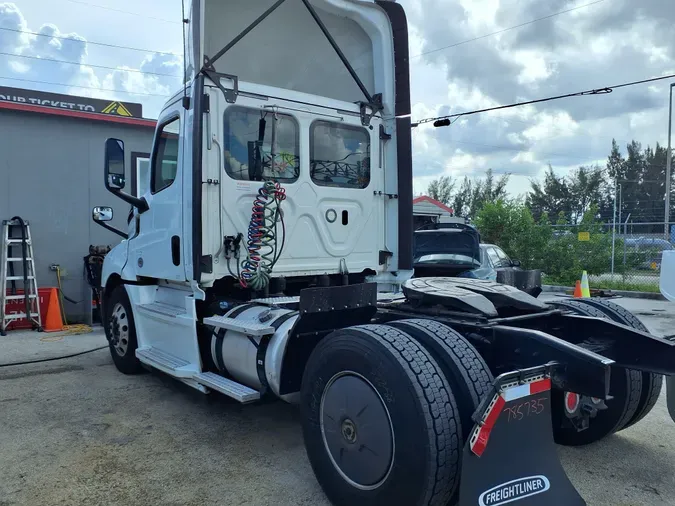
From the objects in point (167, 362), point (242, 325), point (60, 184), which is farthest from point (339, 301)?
point (60, 184)

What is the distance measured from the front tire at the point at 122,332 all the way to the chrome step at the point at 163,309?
1.76ft

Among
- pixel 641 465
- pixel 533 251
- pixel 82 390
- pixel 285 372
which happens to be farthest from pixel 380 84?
pixel 533 251

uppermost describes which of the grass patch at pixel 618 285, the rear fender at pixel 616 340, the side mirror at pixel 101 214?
the side mirror at pixel 101 214

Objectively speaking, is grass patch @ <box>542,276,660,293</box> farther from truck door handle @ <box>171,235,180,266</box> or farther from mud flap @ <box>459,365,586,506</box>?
mud flap @ <box>459,365,586,506</box>

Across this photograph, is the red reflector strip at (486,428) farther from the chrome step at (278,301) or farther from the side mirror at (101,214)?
the side mirror at (101,214)

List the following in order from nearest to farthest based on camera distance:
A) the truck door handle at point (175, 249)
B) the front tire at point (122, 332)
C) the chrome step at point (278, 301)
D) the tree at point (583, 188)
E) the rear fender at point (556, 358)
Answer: the rear fender at point (556, 358) → the chrome step at point (278, 301) → the truck door handle at point (175, 249) → the front tire at point (122, 332) → the tree at point (583, 188)

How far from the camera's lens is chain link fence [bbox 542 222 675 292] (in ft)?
51.7

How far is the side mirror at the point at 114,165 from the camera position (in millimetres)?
5156

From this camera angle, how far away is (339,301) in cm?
357

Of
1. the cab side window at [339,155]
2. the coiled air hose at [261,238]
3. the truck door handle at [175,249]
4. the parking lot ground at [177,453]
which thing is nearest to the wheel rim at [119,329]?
the parking lot ground at [177,453]

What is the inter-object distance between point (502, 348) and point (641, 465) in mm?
1579

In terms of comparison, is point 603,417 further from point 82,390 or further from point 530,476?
point 82,390

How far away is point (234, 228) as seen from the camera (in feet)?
15.1

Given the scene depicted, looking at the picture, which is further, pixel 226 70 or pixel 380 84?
pixel 380 84
